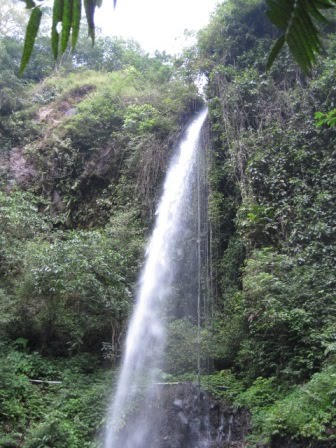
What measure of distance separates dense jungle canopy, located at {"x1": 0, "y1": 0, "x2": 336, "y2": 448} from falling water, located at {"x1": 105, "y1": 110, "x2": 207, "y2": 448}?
25cm

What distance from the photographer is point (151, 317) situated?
8.87m

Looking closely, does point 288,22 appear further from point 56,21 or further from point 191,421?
point 191,421

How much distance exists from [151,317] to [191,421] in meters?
2.32

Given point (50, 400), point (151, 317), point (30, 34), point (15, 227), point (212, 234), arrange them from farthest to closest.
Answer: point (212, 234)
point (15, 227)
point (151, 317)
point (50, 400)
point (30, 34)

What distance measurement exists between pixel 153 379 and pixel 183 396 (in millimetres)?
598

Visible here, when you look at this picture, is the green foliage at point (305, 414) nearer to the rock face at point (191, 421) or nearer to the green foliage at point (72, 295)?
the rock face at point (191, 421)

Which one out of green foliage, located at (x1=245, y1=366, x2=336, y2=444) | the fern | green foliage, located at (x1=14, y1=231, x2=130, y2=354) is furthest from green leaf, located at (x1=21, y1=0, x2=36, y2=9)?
green foliage, located at (x1=14, y1=231, x2=130, y2=354)

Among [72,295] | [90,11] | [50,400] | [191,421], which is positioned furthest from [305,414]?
[90,11]

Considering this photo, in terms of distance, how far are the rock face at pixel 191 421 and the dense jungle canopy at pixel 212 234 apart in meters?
0.25

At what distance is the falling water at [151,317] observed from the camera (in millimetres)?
6750

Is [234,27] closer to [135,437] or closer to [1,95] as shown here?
[1,95]

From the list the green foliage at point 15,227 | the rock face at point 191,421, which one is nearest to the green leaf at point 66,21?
the rock face at point 191,421

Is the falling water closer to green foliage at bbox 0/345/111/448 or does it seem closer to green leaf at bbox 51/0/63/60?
green foliage at bbox 0/345/111/448

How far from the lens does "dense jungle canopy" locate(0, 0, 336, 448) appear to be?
22.2 feet
